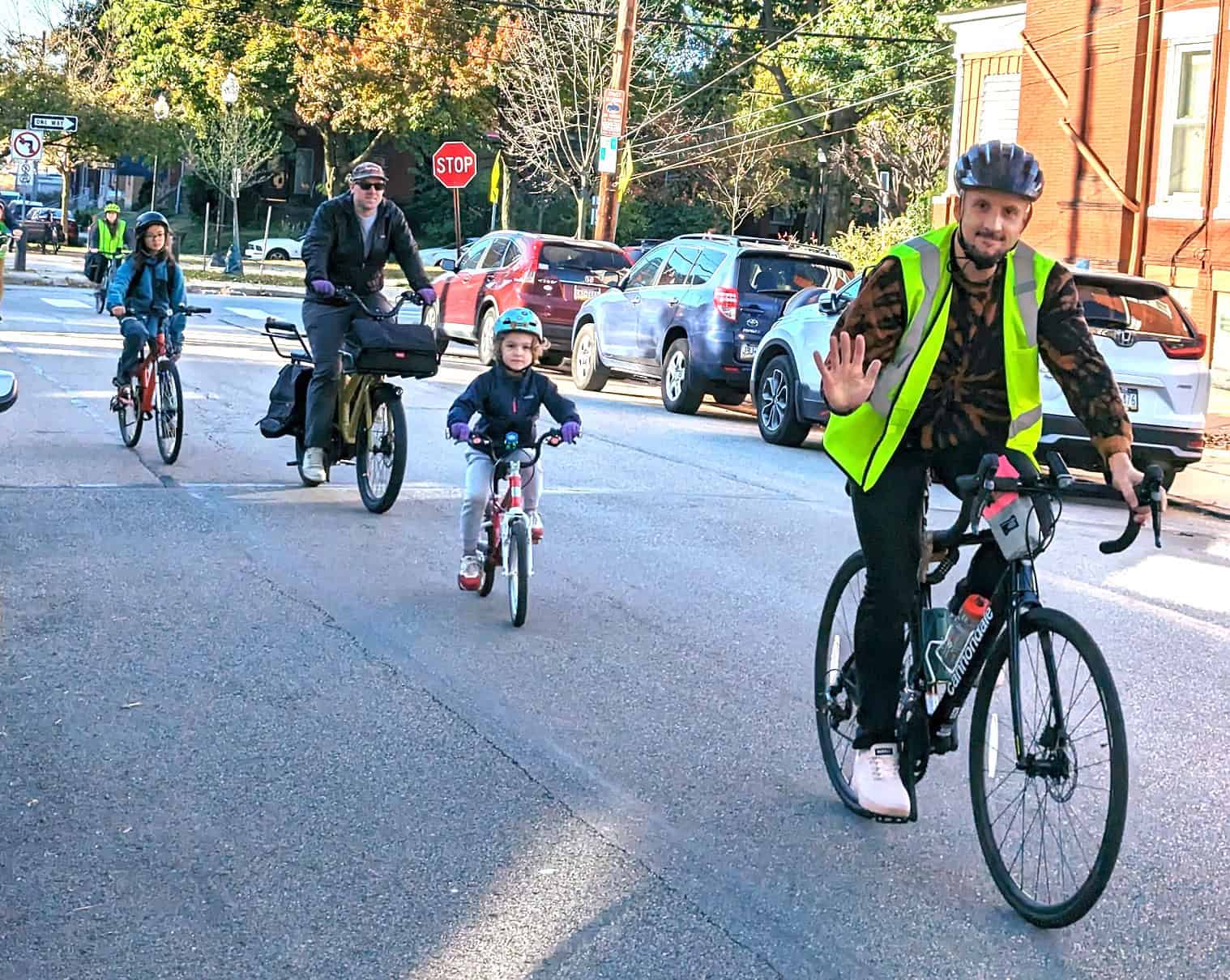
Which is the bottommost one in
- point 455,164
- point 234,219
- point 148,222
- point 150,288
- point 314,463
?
point 314,463

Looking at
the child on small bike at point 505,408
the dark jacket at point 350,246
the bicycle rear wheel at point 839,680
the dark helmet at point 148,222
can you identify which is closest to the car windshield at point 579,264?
the dark helmet at point 148,222

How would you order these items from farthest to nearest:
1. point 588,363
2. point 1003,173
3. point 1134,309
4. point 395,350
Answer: point 588,363, point 1134,309, point 395,350, point 1003,173

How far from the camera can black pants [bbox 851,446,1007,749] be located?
484 cm

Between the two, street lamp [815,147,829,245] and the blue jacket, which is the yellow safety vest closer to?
the blue jacket

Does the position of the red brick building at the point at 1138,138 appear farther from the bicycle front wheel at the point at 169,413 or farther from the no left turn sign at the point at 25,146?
the no left turn sign at the point at 25,146

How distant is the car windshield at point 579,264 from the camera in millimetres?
22906

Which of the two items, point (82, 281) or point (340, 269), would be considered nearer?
point (340, 269)

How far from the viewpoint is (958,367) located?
480 centimetres

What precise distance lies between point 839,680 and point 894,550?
649mm

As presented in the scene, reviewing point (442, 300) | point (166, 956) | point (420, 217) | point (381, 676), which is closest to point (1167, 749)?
point (381, 676)

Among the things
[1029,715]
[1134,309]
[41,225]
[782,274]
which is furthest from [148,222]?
[41,225]

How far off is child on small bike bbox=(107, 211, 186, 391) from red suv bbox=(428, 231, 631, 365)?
898 cm

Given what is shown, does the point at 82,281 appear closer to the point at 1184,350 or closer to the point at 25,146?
the point at 25,146

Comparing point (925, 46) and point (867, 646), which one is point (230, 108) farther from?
point (867, 646)
